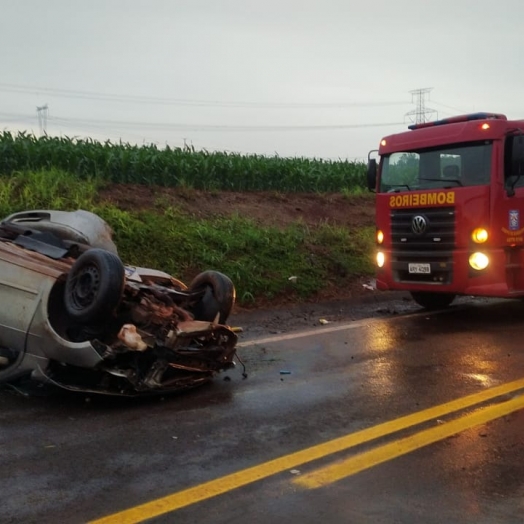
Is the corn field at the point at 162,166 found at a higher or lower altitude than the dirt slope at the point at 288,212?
higher

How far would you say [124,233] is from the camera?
11000mm

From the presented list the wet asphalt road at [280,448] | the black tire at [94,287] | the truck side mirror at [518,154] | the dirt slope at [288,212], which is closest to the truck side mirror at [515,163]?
the truck side mirror at [518,154]

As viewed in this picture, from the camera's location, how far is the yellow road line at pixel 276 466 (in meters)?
3.47

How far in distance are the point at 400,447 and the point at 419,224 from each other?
5.20 meters

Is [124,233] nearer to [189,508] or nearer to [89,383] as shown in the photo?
[89,383]

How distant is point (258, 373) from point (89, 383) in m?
1.61

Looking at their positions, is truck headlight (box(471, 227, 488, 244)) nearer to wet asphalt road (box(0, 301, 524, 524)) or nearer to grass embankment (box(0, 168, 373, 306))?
wet asphalt road (box(0, 301, 524, 524))

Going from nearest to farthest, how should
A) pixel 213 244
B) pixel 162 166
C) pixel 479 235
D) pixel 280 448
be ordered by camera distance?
pixel 280 448, pixel 479 235, pixel 213 244, pixel 162 166

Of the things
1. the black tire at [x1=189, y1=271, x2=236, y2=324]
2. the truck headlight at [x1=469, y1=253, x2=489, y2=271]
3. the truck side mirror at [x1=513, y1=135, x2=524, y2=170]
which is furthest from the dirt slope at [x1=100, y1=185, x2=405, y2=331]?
the truck side mirror at [x1=513, y1=135, x2=524, y2=170]

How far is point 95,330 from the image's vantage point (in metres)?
5.30

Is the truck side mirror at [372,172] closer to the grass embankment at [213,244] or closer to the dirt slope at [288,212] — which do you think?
the dirt slope at [288,212]

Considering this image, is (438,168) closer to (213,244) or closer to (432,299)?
(432,299)

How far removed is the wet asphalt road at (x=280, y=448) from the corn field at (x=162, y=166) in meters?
8.23

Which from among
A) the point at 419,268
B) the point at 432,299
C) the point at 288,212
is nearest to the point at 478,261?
the point at 419,268
